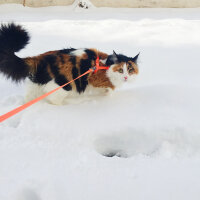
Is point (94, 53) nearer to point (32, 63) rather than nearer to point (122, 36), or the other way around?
point (32, 63)

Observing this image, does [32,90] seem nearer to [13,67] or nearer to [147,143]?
[13,67]

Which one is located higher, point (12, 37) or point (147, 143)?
point (12, 37)

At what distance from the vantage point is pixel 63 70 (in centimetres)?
200

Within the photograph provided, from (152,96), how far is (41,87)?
1004 mm

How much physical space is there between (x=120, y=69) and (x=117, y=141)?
630mm

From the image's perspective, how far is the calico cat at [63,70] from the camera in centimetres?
191

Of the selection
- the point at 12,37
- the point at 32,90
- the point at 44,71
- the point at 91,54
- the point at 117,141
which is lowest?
the point at 117,141

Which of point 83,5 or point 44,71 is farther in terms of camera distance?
point 83,5

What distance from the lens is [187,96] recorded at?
2113 millimetres

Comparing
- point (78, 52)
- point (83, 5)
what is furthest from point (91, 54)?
point (83, 5)

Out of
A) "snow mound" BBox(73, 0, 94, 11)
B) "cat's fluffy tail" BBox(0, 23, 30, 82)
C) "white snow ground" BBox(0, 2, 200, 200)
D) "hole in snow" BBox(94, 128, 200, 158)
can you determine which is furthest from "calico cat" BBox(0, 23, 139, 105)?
"snow mound" BBox(73, 0, 94, 11)

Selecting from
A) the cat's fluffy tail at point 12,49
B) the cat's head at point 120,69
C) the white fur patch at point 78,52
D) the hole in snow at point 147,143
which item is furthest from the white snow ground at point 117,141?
the white fur patch at point 78,52

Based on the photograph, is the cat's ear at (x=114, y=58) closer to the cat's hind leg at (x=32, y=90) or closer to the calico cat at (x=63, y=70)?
the calico cat at (x=63, y=70)

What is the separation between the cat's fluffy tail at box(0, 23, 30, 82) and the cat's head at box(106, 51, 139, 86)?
71cm
